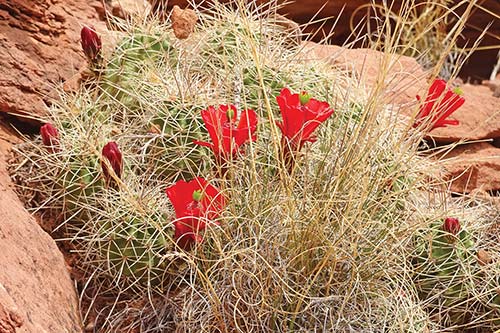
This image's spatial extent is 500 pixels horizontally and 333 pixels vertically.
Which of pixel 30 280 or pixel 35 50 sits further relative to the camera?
pixel 35 50

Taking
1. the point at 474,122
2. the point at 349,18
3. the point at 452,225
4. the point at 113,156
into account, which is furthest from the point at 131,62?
the point at 349,18

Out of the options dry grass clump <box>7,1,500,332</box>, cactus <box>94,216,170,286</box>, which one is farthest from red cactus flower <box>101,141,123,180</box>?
cactus <box>94,216,170,286</box>

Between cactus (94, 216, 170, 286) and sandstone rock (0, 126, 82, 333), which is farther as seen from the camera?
cactus (94, 216, 170, 286)

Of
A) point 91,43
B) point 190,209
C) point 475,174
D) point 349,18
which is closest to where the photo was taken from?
point 190,209

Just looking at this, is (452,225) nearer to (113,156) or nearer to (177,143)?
(177,143)

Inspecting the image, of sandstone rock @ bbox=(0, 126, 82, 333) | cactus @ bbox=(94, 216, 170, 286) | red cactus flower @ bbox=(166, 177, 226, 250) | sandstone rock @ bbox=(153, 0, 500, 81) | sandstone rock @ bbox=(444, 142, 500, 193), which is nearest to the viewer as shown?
sandstone rock @ bbox=(0, 126, 82, 333)

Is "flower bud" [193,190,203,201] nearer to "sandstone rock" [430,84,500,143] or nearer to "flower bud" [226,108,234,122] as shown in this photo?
"flower bud" [226,108,234,122]

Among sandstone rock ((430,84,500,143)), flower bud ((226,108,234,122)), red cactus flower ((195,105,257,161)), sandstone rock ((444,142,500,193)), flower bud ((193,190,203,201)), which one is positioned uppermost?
flower bud ((226,108,234,122))

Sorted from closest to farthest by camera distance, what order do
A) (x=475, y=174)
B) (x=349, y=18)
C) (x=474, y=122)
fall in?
(x=475, y=174) → (x=474, y=122) → (x=349, y=18)
